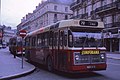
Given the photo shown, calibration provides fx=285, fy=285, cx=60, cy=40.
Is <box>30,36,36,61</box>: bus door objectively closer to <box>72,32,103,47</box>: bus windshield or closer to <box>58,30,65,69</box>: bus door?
<box>58,30,65,69</box>: bus door

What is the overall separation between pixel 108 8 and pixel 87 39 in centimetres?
3962

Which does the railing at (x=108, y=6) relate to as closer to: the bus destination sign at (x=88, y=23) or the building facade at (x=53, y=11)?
the bus destination sign at (x=88, y=23)

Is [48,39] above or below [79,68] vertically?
above

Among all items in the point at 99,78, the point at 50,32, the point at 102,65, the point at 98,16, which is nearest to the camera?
the point at 99,78

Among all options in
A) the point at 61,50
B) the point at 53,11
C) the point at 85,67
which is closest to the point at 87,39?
the point at 85,67

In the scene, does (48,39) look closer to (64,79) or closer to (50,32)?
(50,32)

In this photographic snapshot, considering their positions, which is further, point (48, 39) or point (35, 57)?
point (35, 57)

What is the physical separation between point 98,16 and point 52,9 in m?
38.2

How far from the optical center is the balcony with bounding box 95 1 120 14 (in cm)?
5028

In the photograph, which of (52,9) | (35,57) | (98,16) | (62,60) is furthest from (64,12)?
(62,60)

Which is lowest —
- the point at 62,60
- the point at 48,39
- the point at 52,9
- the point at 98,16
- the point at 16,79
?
the point at 16,79

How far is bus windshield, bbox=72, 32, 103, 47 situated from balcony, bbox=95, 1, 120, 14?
36.5 meters

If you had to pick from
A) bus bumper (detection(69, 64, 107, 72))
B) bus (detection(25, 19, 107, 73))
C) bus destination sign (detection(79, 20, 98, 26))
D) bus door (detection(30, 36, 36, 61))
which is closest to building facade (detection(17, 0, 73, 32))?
bus door (detection(30, 36, 36, 61))

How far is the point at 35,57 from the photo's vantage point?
69.7 ft
